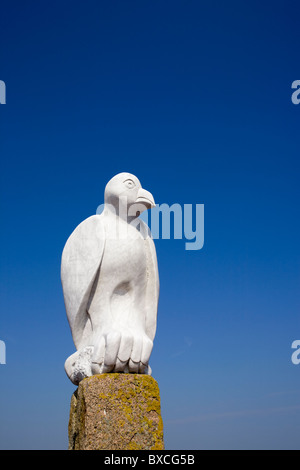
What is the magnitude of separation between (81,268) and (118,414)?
6.84 ft

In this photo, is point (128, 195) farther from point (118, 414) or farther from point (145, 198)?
point (118, 414)

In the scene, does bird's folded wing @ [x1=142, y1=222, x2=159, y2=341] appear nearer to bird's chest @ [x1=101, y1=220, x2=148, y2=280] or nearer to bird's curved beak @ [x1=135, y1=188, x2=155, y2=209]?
bird's chest @ [x1=101, y1=220, x2=148, y2=280]

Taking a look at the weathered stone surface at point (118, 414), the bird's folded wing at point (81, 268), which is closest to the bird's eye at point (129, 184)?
the bird's folded wing at point (81, 268)

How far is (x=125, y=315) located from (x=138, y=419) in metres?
1.44

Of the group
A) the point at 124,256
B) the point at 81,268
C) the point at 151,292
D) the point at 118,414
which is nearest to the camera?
the point at 118,414

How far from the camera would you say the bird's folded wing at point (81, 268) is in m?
8.37

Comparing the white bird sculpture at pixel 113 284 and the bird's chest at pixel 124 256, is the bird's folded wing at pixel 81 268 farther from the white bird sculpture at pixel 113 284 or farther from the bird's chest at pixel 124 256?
the bird's chest at pixel 124 256

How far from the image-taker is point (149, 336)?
28.5 feet

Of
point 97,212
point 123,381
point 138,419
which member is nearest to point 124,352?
point 123,381

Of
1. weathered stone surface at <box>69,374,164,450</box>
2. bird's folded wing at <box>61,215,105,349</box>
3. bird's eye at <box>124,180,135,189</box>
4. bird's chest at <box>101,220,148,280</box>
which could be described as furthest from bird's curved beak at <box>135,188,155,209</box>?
weathered stone surface at <box>69,374,164,450</box>

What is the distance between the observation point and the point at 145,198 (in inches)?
344

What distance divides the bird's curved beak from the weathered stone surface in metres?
2.47

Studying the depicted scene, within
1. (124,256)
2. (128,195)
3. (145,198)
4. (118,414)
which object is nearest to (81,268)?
(124,256)
